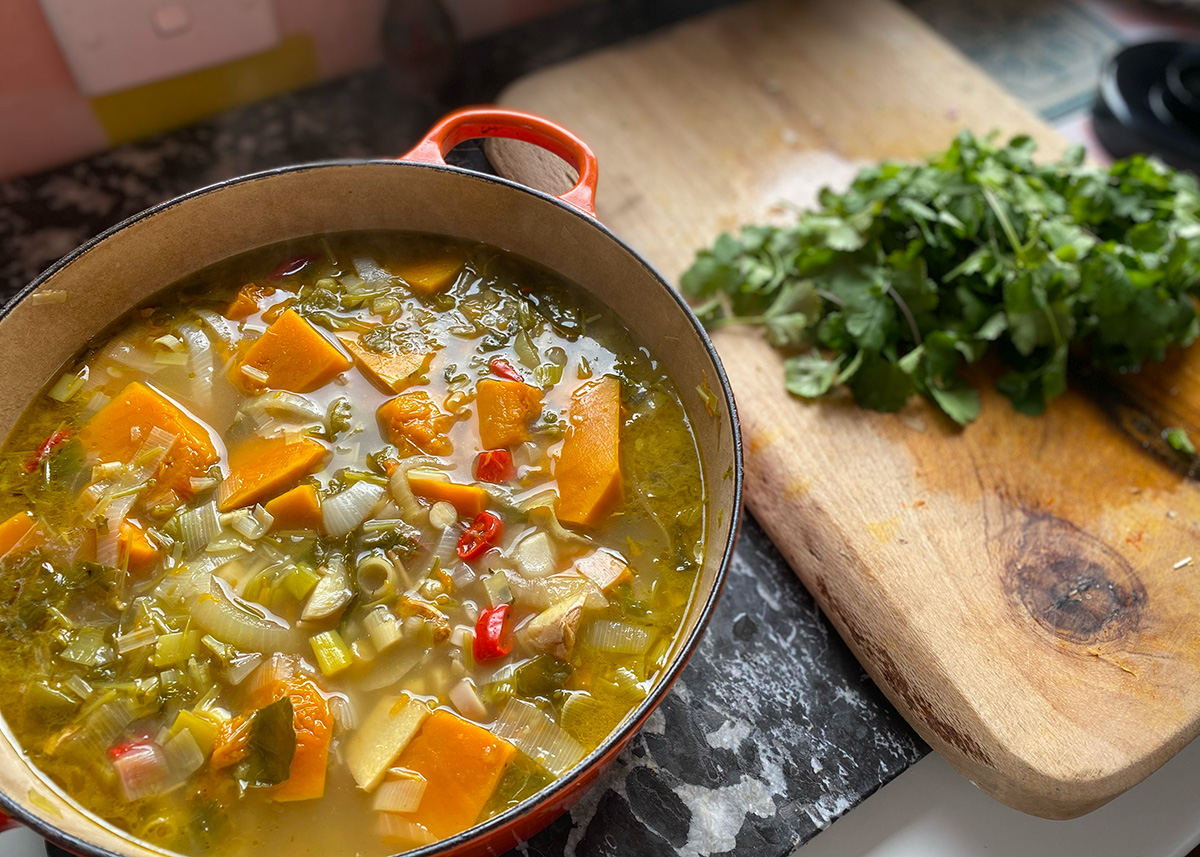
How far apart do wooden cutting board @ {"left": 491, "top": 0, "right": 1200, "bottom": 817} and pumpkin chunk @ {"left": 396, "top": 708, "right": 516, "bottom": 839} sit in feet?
2.46

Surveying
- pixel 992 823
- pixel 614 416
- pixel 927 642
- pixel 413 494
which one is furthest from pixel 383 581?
pixel 992 823

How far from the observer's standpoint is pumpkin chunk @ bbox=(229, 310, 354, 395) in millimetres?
1686

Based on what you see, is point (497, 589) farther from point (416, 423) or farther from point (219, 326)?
point (219, 326)

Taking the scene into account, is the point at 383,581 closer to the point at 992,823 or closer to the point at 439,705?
the point at 439,705

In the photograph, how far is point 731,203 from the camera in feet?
7.99

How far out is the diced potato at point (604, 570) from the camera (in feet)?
5.08

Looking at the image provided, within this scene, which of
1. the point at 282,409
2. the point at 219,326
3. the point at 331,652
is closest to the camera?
the point at 331,652

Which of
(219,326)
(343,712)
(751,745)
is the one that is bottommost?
(751,745)

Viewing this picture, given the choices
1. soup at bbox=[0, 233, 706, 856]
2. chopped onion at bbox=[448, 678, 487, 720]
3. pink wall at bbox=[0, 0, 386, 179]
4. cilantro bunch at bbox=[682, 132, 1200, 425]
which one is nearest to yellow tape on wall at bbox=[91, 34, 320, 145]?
pink wall at bbox=[0, 0, 386, 179]

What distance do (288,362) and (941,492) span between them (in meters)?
1.30

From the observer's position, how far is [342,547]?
1.54 metres

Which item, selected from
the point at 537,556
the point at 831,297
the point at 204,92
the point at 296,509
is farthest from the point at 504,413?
the point at 204,92

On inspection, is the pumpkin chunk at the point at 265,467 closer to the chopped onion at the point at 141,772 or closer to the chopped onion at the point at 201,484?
the chopped onion at the point at 201,484

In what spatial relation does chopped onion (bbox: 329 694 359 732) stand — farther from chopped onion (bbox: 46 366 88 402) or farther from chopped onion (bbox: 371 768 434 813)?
chopped onion (bbox: 46 366 88 402)
